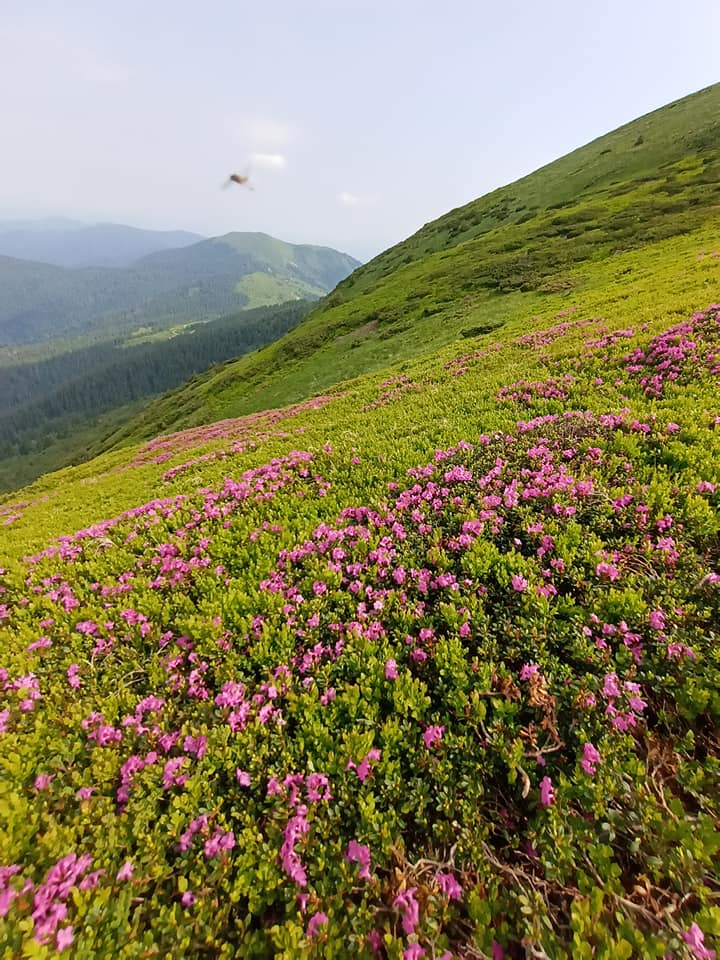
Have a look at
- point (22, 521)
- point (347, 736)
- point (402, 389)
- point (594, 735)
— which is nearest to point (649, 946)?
point (594, 735)

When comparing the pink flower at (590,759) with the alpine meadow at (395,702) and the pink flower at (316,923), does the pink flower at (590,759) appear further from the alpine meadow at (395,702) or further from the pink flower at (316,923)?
the pink flower at (316,923)

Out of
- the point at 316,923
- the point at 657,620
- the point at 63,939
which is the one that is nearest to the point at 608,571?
the point at 657,620

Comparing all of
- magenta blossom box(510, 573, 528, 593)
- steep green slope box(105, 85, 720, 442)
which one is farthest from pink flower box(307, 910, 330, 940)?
steep green slope box(105, 85, 720, 442)

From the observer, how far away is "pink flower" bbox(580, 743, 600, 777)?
14.9 ft

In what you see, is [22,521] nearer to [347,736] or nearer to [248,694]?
[248,694]

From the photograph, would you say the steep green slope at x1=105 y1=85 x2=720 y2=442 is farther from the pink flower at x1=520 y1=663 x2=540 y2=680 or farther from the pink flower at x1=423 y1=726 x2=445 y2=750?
the pink flower at x1=423 y1=726 x2=445 y2=750

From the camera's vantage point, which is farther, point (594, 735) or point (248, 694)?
point (248, 694)

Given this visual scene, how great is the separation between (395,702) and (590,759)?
2.23 m

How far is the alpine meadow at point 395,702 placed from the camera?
12.7 feet

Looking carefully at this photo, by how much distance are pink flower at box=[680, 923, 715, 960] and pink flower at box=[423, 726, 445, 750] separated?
2.42 meters

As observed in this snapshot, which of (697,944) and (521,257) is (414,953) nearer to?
(697,944)

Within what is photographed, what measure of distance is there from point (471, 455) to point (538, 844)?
309 inches

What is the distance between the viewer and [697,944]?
10.9ft

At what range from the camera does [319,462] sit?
1251 cm
